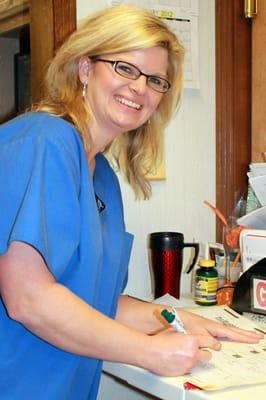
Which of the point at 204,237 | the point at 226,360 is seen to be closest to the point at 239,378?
the point at 226,360

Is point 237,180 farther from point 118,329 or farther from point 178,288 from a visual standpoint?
point 118,329

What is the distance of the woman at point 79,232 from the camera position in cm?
93

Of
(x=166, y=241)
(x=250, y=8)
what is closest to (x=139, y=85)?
(x=166, y=241)

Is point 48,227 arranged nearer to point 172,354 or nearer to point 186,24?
point 172,354

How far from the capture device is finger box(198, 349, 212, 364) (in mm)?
1020

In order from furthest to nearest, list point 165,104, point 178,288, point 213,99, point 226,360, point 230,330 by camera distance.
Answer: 1. point 213,99
2. point 178,288
3. point 165,104
4. point 230,330
5. point 226,360

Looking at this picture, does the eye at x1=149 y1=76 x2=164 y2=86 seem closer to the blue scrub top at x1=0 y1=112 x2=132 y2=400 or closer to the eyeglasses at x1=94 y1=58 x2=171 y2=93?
the eyeglasses at x1=94 y1=58 x2=171 y2=93

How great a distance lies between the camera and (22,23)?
6.35ft

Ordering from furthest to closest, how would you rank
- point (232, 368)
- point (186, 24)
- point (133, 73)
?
1. point (186, 24)
2. point (133, 73)
3. point (232, 368)

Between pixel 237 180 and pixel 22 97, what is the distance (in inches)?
29.9

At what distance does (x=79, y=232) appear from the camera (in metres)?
1.00

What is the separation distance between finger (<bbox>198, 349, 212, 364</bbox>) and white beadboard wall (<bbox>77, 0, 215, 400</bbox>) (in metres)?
0.65

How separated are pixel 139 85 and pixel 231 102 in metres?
0.72

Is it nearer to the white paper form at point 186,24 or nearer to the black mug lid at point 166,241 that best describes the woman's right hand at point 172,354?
the black mug lid at point 166,241
